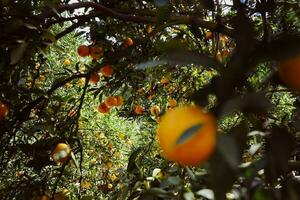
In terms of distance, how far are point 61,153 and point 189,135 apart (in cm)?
125

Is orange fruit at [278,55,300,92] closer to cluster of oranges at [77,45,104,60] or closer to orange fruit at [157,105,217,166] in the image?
orange fruit at [157,105,217,166]

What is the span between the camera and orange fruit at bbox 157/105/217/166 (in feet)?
1.86

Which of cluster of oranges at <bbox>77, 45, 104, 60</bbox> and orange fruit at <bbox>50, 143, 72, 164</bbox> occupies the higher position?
cluster of oranges at <bbox>77, 45, 104, 60</bbox>

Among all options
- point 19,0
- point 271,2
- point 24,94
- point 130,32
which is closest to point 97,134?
point 130,32

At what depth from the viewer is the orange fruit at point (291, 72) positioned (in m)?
0.62

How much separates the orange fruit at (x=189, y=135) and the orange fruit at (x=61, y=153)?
111 cm

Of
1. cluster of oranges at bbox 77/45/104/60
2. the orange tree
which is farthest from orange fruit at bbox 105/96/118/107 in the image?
cluster of oranges at bbox 77/45/104/60

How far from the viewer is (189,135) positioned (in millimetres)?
542

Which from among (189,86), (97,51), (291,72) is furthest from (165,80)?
(291,72)

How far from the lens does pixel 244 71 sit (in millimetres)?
578

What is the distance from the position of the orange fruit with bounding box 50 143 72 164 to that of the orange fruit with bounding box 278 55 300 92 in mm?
1236

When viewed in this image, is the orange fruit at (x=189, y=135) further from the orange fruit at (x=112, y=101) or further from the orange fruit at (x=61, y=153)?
the orange fruit at (x=112, y=101)

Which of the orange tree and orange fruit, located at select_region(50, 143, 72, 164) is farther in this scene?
orange fruit, located at select_region(50, 143, 72, 164)

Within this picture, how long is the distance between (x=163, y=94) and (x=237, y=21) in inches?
132
